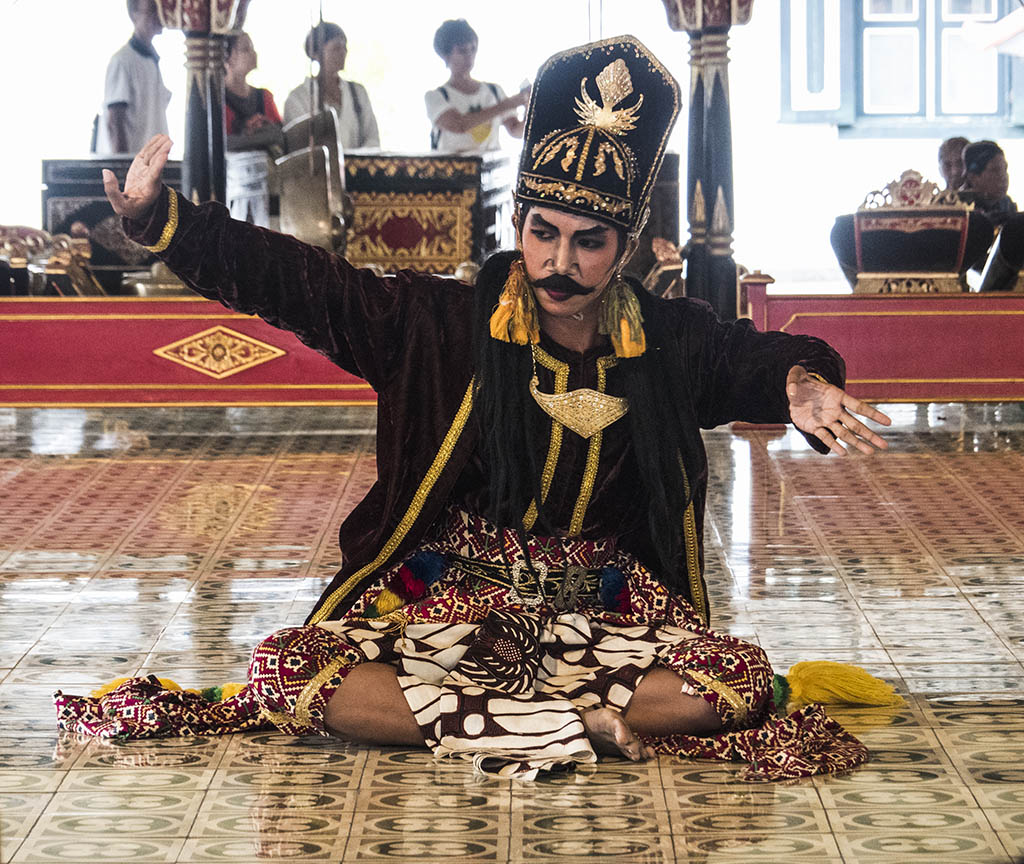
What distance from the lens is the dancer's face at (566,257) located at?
2506 millimetres

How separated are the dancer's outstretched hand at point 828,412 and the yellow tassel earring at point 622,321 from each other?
252 millimetres

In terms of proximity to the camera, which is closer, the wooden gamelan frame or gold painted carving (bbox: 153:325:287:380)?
gold painted carving (bbox: 153:325:287:380)

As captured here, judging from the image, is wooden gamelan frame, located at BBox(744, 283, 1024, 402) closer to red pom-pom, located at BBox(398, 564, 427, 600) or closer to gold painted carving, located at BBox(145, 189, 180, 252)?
red pom-pom, located at BBox(398, 564, 427, 600)

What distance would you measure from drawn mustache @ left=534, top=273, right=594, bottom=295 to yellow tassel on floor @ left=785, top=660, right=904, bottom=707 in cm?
79

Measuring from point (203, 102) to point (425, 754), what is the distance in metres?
4.47

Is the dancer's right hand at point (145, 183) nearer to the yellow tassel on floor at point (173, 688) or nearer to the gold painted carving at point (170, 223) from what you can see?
the gold painted carving at point (170, 223)

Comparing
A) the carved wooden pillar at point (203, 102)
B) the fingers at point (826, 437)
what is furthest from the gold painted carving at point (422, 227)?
the fingers at point (826, 437)

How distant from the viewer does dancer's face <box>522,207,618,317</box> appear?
8.22 feet

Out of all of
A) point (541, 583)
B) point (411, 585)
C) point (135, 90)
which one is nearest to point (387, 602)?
point (411, 585)

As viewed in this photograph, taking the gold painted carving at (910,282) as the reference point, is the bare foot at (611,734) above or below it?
below

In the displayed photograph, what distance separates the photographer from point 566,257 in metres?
2.50

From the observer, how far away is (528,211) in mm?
2561

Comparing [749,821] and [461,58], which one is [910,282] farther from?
[749,821]

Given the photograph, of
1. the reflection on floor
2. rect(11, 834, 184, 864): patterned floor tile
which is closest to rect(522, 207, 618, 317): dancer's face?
the reflection on floor
